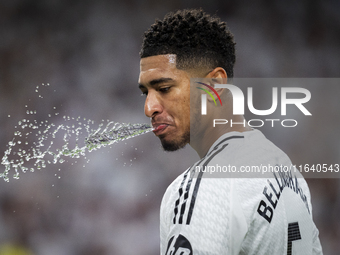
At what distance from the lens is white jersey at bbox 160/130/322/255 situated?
0.52 m

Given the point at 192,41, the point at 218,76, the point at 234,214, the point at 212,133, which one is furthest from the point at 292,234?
the point at 192,41

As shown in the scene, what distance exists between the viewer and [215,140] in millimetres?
770

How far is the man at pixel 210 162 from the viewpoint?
53 centimetres

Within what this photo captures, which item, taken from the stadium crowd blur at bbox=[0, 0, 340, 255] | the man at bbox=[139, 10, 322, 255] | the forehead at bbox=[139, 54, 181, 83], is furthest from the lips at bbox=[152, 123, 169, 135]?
the stadium crowd blur at bbox=[0, 0, 340, 255]

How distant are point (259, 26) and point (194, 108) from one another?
8.17 feet

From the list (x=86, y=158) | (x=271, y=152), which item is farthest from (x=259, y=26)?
(x=271, y=152)

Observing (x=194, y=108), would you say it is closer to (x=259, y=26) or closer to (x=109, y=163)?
(x=109, y=163)

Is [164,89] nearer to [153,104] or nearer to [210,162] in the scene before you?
[153,104]

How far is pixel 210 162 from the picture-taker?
619mm

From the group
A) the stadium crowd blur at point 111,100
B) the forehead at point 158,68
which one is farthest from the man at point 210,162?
the stadium crowd blur at point 111,100

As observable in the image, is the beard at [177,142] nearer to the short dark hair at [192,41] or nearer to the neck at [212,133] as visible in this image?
the neck at [212,133]

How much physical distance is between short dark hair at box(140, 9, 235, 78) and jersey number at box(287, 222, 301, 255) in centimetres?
43

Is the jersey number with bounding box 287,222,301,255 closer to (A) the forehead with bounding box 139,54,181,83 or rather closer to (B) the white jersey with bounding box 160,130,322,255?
(B) the white jersey with bounding box 160,130,322,255

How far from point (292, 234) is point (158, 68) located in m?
0.49
